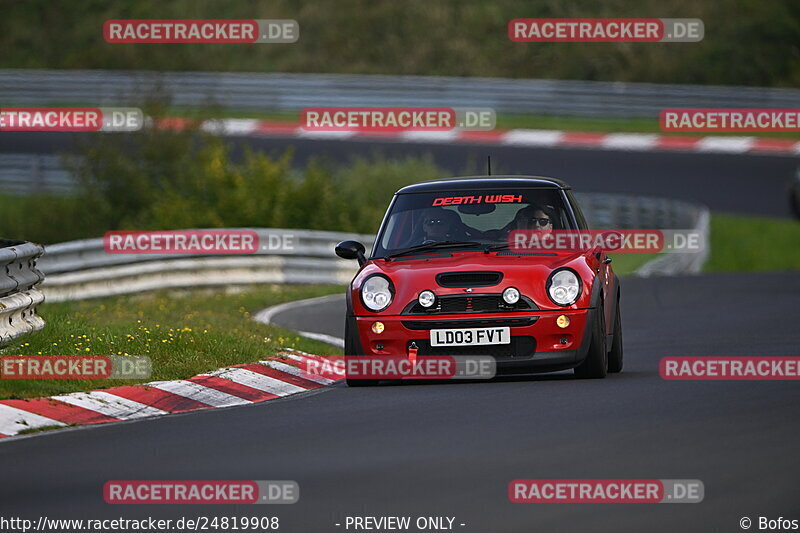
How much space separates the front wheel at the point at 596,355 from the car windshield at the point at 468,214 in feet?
3.05

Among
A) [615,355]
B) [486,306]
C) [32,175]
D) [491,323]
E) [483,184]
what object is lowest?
[615,355]

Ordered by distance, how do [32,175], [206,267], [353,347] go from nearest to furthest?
[353,347] < [206,267] < [32,175]

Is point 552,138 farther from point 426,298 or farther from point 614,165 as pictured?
point 426,298

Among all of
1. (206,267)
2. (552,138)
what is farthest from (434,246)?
(552,138)

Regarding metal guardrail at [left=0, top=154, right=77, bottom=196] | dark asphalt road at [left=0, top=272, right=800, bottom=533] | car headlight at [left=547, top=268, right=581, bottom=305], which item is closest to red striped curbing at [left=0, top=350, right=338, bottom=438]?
dark asphalt road at [left=0, top=272, right=800, bottom=533]

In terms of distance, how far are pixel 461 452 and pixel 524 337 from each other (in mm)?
3086

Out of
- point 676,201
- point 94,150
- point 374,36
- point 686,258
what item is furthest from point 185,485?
point 374,36

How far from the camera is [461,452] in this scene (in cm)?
775

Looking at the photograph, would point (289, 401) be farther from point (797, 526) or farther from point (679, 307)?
point (679, 307)

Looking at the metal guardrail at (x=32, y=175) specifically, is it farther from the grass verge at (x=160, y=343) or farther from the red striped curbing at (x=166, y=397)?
the red striped curbing at (x=166, y=397)

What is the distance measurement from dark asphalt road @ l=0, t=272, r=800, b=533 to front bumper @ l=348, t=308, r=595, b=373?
179mm

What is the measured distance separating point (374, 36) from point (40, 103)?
11.3m

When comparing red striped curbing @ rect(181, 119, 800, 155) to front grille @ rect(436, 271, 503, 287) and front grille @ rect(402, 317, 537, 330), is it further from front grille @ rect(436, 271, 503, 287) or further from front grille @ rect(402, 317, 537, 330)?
front grille @ rect(402, 317, 537, 330)

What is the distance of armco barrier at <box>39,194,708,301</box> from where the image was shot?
20.0 meters
